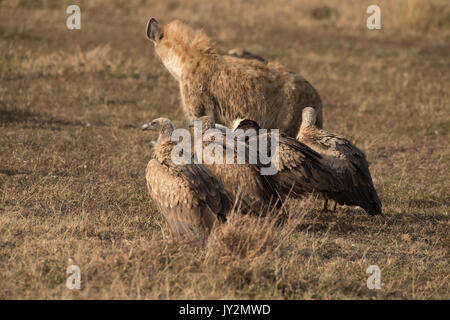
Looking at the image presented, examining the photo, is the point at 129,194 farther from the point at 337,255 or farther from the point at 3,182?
the point at 337,255

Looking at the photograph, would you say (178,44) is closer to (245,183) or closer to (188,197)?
(245,183)

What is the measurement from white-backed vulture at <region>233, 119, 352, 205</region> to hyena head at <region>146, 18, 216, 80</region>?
2331mm

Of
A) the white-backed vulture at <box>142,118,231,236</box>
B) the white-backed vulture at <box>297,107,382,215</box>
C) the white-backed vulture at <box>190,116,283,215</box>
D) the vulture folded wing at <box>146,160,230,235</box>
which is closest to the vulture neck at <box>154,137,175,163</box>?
the white-backed vulture at <box>142,118,231,236</box>

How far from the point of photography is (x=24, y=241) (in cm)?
535

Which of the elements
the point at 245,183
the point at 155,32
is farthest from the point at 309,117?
the point at 155,32

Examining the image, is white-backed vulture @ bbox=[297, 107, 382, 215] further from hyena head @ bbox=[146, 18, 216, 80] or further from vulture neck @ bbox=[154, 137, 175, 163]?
hyena head @ bbox=[146, 18, 216, 80]

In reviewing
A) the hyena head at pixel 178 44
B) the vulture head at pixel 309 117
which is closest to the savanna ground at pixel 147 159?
the vulture head at pixel 309 117

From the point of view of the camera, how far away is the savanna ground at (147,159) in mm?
4895

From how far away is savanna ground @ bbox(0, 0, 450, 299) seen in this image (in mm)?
4895

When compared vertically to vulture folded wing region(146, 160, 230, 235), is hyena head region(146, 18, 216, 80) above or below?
above

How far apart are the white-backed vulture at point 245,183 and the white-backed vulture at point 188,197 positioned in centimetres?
38

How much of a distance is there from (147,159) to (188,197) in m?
3.37
